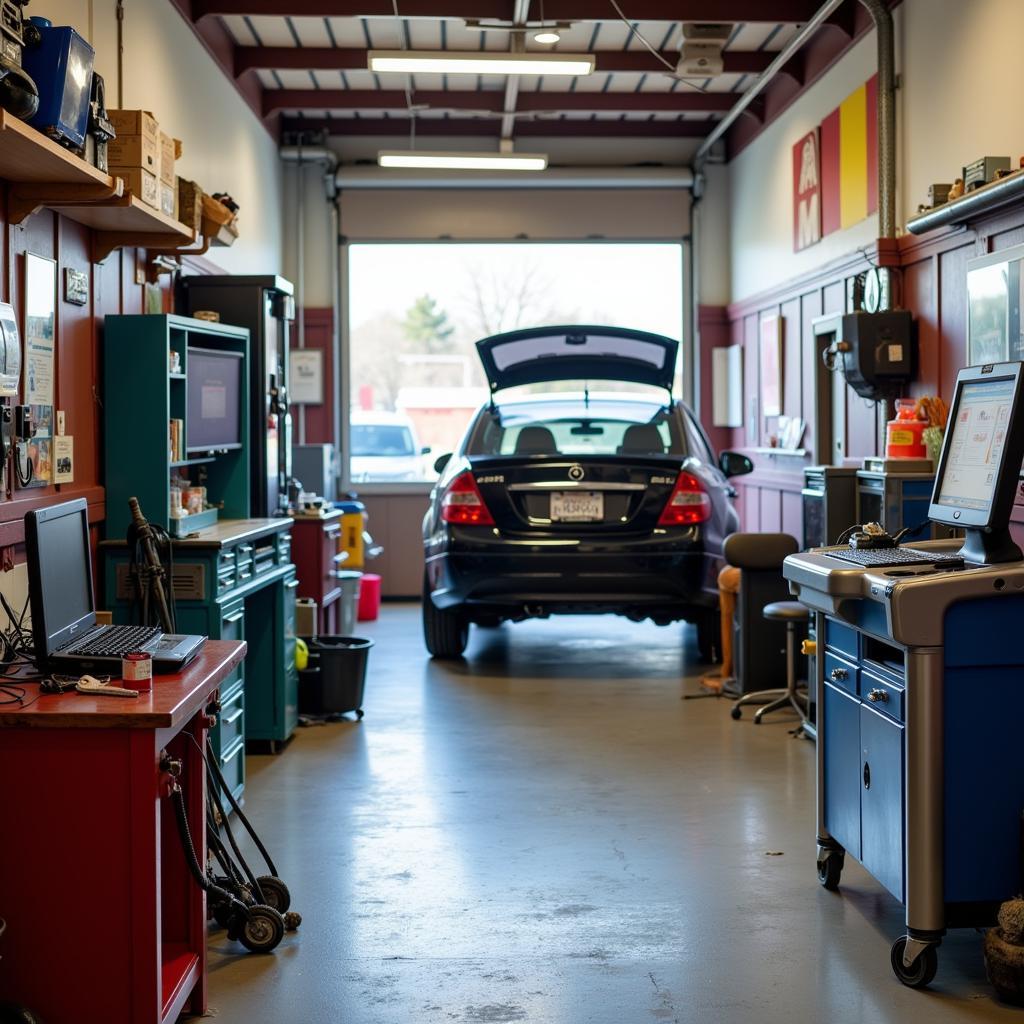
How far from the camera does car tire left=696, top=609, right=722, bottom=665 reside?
767 cm

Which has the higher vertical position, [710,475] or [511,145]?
[511,145]

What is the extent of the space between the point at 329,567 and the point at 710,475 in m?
2.19

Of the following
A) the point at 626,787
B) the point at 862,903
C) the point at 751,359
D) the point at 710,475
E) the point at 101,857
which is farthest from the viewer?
the point at 751,359

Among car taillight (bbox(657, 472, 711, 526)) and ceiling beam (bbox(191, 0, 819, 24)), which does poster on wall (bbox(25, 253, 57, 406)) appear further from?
ceiling beam (bbox(191, 0, 819, 24))

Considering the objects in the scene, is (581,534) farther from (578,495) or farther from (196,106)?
(196,106)

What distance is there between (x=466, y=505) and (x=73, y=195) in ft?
10.5

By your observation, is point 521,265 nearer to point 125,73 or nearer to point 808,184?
point 808,184

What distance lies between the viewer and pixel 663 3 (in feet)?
26.7

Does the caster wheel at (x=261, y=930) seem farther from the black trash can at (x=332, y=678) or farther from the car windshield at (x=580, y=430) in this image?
the car windshield at (x=580, y=430)

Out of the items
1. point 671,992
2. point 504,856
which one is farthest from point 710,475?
point 671,992

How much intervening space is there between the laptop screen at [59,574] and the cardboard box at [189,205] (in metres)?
2.83

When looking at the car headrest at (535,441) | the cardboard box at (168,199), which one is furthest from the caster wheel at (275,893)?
the car headrest at (535,441)

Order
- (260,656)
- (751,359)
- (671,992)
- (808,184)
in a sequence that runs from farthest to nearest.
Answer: (751,359), (808,184), (260,656), (671,992)

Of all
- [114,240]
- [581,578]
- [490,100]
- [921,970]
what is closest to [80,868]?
[921,970]
